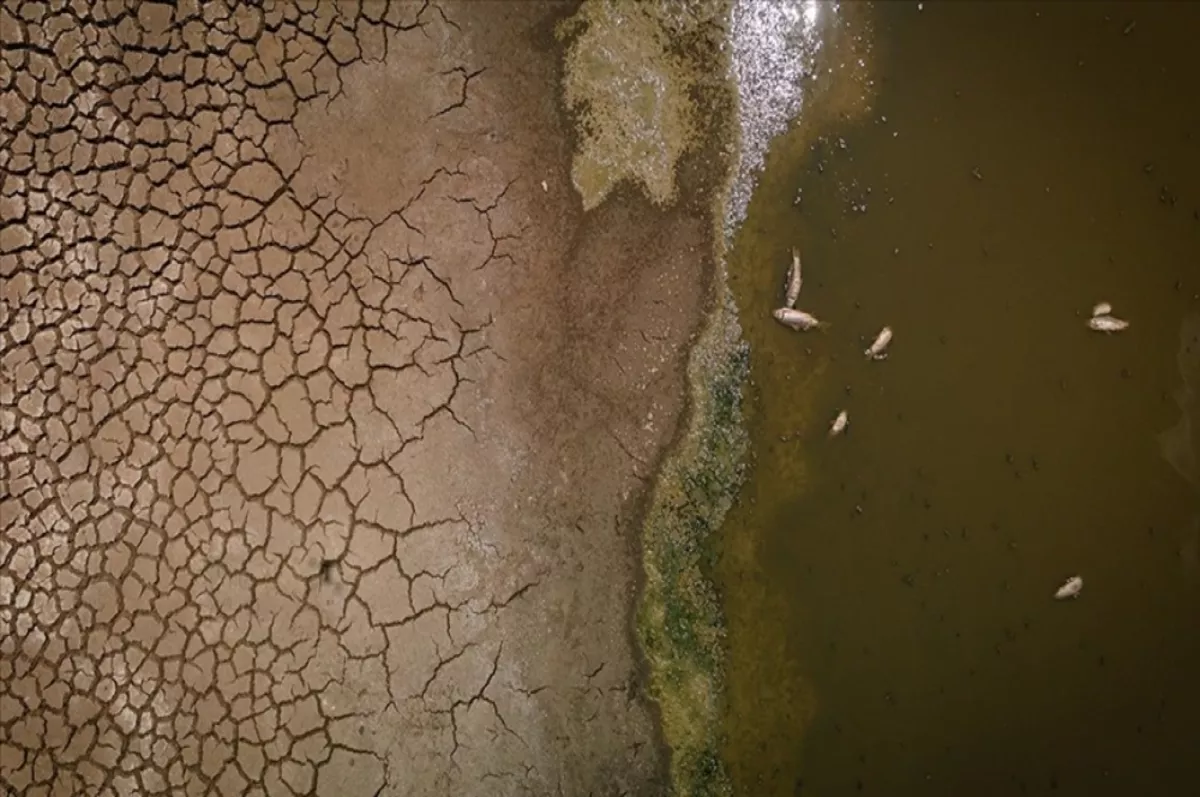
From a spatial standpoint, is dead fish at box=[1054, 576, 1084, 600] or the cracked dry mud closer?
the cracked dry mud

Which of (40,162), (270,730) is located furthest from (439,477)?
(40,162)

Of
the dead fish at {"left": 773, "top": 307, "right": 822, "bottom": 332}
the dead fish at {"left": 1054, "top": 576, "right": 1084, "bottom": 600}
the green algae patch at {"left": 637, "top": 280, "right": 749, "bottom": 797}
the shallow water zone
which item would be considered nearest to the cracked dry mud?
the green algae patch at {"left": 637, "top": 280, "right": 749, "bottom": 797}

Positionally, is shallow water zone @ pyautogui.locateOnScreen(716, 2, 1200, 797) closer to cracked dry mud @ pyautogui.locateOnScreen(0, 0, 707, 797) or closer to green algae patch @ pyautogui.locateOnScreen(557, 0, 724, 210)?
green algae patch @ pyautogui.locateOnScreen(557, 0, 724, 210)

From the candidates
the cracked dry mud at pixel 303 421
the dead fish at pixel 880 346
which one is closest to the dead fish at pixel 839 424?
the dead fish at pixel 880 346

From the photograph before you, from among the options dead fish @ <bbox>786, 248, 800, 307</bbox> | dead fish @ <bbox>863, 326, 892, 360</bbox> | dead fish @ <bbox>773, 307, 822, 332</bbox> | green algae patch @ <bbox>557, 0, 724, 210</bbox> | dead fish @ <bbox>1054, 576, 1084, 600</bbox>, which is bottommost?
dead fish @ <bbox>1054, 576, 1084, 600</bbox>

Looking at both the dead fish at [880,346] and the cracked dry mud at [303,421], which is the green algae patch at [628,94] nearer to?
the cracked dry mud at [303,421]

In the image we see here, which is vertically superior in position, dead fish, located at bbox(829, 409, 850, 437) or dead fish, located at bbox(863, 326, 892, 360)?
dead fish, located at bbox(863, 326, 892, 360)

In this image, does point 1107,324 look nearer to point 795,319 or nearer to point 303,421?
point 795,319

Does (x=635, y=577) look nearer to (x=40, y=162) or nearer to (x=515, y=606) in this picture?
(x=515, y=606)
